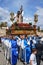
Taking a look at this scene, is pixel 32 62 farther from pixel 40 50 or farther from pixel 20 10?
pixel 20 10

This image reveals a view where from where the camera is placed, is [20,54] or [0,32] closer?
[20,54]

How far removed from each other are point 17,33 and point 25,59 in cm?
2317

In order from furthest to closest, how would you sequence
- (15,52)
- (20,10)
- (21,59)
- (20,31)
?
(20,10) → (20,31) → (21,59) → (15,52)

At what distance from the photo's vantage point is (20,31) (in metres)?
35.7

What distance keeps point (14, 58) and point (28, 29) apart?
1013 inches

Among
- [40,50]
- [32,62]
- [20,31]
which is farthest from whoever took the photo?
[20,31]

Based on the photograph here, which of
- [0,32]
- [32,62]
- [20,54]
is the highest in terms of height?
[32,62]

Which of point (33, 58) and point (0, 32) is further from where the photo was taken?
point (0, 32)

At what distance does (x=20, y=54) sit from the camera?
47.1ft

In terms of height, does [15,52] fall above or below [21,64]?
above

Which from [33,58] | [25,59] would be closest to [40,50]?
[25,59]

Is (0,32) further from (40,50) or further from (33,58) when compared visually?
(33,58)

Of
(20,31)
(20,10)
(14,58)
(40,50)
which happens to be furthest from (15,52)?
(20,10)

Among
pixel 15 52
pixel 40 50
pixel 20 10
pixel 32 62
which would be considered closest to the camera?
pixel 32 62
